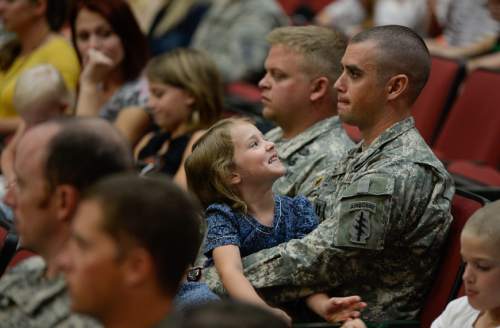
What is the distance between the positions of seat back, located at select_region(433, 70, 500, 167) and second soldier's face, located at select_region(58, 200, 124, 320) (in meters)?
2.40

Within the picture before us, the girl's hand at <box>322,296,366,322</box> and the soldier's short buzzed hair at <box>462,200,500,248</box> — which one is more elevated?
the soldier's short buzzed hair at <box>462,200,500,248</box>

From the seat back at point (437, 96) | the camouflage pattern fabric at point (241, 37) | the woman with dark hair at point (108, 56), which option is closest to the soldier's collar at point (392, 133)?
the seat back at point (437, 96)

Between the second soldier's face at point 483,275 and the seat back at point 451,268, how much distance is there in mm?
309

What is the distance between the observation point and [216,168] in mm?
2631

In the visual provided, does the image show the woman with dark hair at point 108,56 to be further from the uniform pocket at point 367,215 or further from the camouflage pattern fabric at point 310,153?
the uniform pocket at point 367,215

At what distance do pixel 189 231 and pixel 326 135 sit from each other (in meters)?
1.35

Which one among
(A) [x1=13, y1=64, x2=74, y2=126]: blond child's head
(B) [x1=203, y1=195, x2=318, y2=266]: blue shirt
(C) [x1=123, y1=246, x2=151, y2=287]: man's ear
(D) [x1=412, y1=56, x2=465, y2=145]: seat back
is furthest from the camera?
(D) [x1=412, y1=56, x2=465, y2=145]: seat back

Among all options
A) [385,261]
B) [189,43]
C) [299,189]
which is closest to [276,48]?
[299,189]

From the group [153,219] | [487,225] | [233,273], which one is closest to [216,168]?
[233,273]

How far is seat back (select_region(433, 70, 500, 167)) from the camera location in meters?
3.88

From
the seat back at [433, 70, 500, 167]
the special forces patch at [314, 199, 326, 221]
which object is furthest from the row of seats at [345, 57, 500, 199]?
the special forces patch at [314, 199, 326, 221]

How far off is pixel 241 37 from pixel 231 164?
108 inches

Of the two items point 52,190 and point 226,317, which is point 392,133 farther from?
point 226,317

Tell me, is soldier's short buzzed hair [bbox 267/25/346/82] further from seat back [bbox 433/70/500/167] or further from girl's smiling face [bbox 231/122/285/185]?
seat back [bbox 433/70/500/167]
